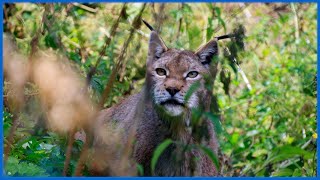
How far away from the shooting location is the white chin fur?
550 centimetres

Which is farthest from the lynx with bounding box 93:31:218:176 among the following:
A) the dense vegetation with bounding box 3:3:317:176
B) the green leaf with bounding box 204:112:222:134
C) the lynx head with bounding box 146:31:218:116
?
the green leaf with bounding box 204:112:222:134

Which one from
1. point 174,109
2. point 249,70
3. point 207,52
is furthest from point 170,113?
point 249,70

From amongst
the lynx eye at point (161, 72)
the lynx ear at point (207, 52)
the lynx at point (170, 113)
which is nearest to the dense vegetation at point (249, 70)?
the lynx ear at point (207, 52)

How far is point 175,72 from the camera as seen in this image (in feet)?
18.9

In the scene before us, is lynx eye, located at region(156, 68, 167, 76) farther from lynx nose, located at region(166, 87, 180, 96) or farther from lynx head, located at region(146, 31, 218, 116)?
lynx nose, located at region(166, 87, 180, 96)

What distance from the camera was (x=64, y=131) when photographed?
4.45 metres

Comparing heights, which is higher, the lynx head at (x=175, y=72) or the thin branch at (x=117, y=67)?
the thin branch at (x=117, y=67)

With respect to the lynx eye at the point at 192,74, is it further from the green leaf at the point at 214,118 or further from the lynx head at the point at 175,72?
the green leaf at the point at 214,118

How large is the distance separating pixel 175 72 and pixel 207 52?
0.36 metres

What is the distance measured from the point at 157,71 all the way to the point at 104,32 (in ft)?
16.8

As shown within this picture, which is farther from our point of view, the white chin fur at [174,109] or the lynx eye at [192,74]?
the lynx eye at [192,74]

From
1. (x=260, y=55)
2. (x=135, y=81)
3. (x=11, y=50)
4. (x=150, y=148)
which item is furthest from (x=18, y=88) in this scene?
(x=260, y=55)

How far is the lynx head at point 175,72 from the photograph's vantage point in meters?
5.50

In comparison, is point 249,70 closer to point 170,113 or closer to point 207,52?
point 207,52
